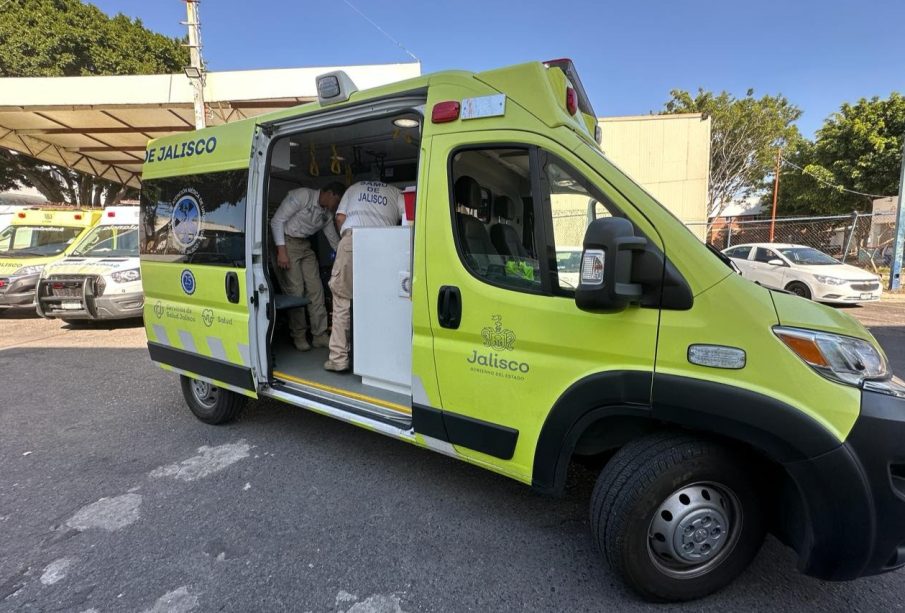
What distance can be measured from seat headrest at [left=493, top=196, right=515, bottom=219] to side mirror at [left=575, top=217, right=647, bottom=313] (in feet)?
2.80

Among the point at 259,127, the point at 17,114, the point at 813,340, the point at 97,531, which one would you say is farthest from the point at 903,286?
the point at 17,114

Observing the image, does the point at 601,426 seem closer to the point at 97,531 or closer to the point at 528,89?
the point at 528,89

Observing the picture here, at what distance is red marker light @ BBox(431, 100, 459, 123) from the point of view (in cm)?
238

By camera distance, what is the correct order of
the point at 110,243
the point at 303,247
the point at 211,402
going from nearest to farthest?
the point at 211,402 → the point at 303,247 → the point at 110,243

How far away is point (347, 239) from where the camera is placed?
3738 mm

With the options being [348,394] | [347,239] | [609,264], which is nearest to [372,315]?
[348,394]

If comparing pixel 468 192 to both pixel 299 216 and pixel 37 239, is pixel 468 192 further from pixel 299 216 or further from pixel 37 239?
pixel 37 239

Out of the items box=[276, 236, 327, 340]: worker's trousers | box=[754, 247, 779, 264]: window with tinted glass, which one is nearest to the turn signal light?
box=[276, 236, 327, 340]: worker's trousers

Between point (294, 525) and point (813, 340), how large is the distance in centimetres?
262

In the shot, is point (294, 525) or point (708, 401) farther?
point (294, 525)

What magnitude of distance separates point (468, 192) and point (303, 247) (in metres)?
2.69

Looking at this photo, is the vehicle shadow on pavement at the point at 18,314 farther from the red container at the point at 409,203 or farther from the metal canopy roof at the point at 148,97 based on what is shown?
the red container at the point at 409,203

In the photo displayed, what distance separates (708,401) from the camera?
5.86 feet

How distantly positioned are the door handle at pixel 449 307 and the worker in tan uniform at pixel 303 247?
7.95 ft
